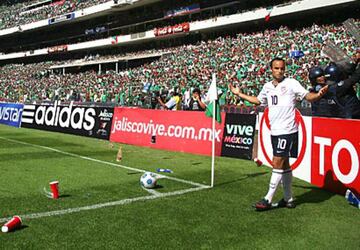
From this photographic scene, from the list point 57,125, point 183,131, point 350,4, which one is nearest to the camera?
point 183,131

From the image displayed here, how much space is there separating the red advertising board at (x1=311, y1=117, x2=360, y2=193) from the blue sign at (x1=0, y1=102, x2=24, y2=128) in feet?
59.0

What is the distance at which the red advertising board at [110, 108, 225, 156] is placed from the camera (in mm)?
13164

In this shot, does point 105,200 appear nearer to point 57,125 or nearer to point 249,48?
point 57,125

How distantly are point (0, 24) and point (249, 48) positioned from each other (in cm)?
6154

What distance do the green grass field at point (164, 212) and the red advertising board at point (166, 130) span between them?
2625 mm

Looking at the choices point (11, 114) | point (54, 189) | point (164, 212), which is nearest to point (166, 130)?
point (54, 189)

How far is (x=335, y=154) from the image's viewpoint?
7.95 metres

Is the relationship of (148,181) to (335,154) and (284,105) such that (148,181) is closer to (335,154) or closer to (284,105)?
(284,105)

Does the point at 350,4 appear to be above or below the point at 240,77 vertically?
above

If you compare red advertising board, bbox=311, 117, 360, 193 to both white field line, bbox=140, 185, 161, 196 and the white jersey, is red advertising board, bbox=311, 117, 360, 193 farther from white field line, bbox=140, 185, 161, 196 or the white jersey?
white field line, bbox=140, 185, 161, 196

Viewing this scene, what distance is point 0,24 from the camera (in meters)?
78.0

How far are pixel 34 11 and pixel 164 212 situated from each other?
241 feet

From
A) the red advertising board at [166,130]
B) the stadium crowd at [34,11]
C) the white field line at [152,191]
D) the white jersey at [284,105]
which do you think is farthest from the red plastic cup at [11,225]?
the stadium crowd at [34,11]

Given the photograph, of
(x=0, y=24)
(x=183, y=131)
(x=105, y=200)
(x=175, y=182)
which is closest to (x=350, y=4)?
(x=183, y=131)
